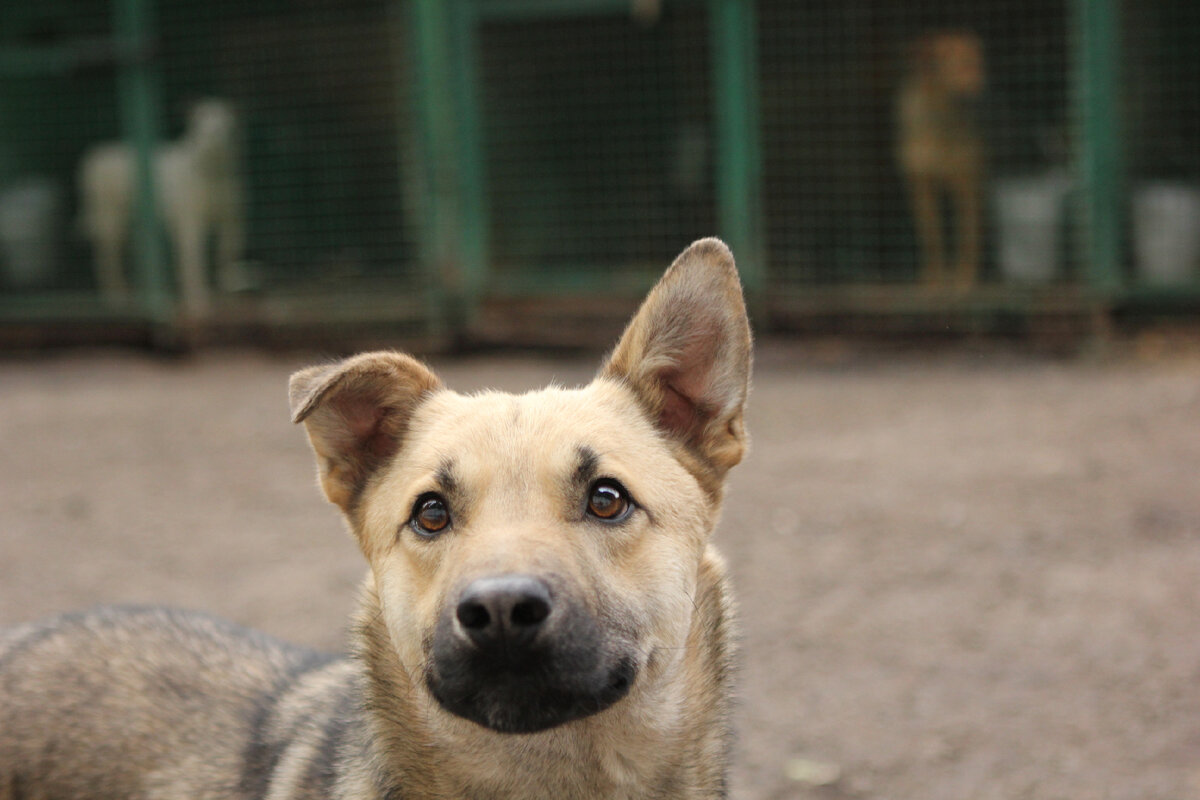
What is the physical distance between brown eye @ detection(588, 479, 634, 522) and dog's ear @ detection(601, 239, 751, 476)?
1.31ft

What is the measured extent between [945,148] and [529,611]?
9028 mm

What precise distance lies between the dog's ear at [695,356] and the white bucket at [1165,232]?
7352 millimetres

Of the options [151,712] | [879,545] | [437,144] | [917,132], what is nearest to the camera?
[151,712]

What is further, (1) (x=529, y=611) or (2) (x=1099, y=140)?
(2) (x=1099, y=140)

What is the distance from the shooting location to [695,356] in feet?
10.3

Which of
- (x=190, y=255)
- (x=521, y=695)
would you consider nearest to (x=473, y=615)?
(x=521, y=695)

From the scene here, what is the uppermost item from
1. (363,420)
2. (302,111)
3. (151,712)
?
(302,111)

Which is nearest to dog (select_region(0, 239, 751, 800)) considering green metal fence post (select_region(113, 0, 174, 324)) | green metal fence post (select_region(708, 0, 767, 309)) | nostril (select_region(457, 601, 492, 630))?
nostril (select_region(457, 601, 492, 630))

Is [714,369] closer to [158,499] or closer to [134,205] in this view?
[158,499]

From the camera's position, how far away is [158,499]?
7.23 metres

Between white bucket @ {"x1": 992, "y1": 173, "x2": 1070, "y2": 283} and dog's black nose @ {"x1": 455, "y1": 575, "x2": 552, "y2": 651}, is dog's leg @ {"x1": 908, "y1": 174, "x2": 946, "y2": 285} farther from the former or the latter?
dog's black nose @ {"x1": 455, "y1": 575, "x2": 552, "y2": 651}

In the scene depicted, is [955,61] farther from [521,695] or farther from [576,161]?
[521,695]

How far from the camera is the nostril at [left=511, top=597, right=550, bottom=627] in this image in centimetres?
237

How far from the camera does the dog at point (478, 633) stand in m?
2.50
